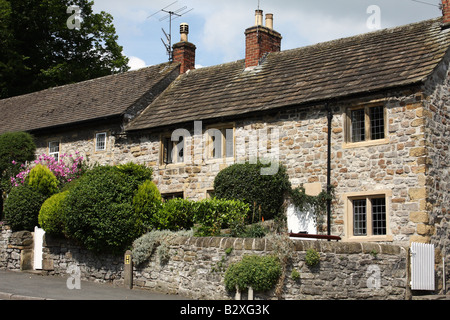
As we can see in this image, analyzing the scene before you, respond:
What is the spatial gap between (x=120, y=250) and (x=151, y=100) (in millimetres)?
8891

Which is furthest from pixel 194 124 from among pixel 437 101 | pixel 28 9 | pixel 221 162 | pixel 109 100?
pixel 28 9

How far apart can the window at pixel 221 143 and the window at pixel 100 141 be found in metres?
5.63

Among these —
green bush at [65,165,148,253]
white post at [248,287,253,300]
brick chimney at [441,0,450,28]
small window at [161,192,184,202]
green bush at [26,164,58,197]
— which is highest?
brick chimney at [441,0,450,28]

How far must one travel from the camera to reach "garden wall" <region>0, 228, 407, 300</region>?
1382 cm

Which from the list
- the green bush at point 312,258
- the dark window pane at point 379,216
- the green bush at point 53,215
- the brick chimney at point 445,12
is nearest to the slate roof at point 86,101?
the green bush at point 53,215

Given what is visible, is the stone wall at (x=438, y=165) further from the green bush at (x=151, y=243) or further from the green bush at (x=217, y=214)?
the green bush at (x=151, y=243)

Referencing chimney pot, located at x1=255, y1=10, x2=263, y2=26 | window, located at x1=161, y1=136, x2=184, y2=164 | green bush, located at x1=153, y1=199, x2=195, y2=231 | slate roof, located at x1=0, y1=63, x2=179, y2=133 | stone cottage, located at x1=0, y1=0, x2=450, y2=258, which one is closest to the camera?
stone cottage, located at x1=0, y1=0, x2=450, y2=258

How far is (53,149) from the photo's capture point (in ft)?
87.5

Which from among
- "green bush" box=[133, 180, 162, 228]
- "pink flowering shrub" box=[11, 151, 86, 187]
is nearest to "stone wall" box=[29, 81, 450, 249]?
"green bush" box=[133, 180, 162, 228]

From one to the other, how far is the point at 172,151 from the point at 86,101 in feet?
22.8

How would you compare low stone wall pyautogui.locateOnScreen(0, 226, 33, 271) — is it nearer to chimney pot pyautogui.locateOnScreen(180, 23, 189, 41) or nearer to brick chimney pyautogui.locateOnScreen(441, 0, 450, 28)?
chimney pot pyautogui.locateOnScreen(180, 23, 189, 41)

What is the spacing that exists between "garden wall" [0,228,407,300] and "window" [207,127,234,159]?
5.54 meters

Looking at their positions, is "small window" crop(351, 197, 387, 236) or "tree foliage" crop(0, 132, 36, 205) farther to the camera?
"tree foliage" crop(0, 132, 36, 205)

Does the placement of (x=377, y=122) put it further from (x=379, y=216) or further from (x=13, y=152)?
(x=13, y=152)
